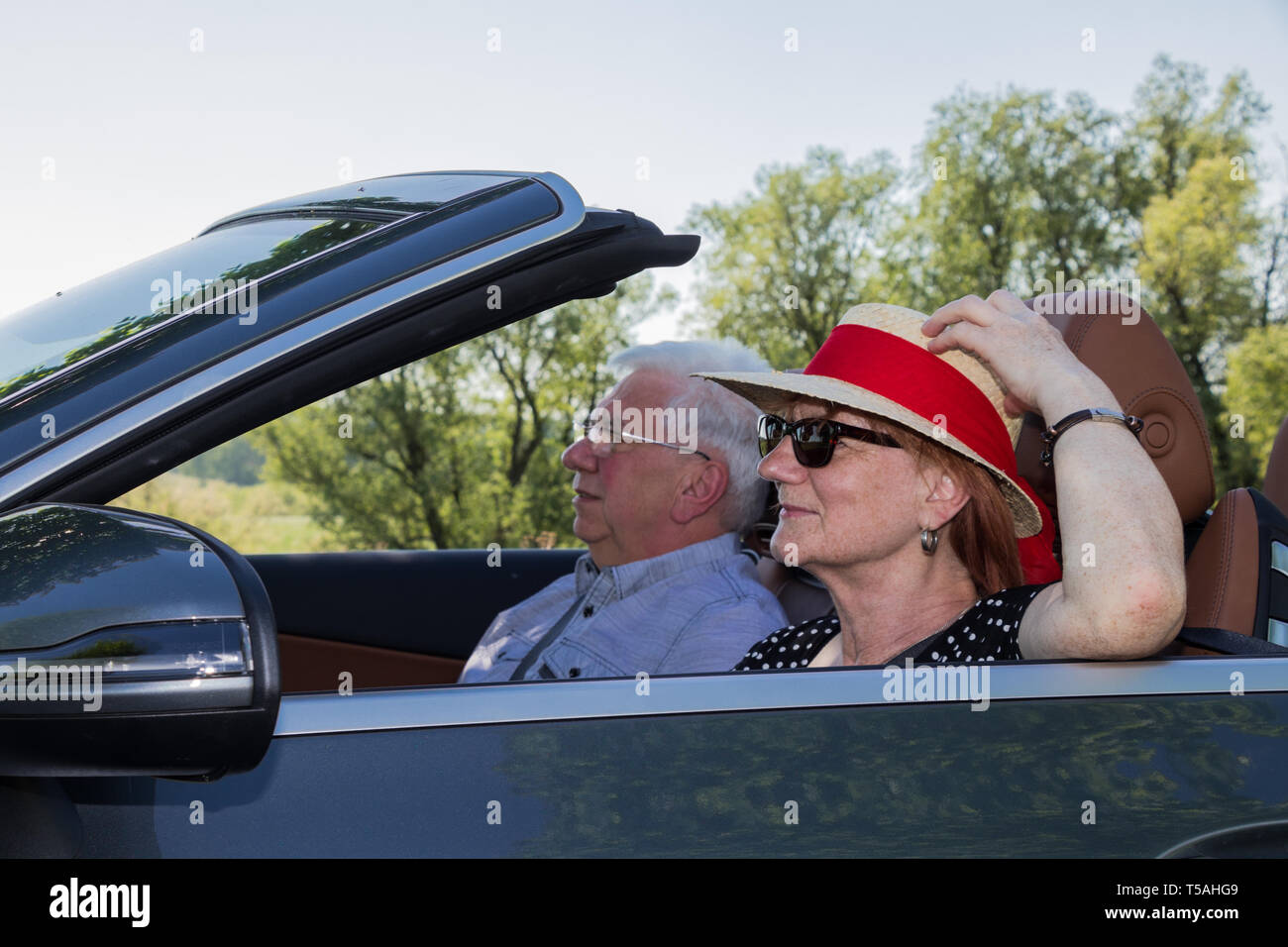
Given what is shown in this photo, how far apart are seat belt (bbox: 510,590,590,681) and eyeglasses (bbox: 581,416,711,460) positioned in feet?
1.20

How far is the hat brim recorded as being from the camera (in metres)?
2.26

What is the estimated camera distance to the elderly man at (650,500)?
3186 millimetres

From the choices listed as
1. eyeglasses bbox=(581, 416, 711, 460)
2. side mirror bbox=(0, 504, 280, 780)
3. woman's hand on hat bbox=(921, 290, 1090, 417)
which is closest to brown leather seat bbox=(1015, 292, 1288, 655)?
woman's hand on hat bbox=(921, 290, 1090, 417)

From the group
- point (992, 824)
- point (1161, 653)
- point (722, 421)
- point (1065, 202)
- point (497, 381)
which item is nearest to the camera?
point (992, 824)

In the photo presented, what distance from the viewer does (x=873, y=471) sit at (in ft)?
7.72

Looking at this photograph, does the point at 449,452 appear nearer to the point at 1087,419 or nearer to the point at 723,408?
the point at 723,408

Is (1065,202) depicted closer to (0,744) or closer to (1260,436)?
(1260,436)

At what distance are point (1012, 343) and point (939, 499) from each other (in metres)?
0.34

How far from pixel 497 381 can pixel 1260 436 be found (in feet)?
40.4

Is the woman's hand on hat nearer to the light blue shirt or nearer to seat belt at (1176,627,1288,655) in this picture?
seat belt at (1176,627,1288,655)

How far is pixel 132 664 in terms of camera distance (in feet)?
4.05

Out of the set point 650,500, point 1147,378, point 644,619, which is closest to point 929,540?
point 1147,378

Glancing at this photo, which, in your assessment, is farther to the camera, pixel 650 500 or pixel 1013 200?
pixel 1013 200
